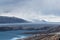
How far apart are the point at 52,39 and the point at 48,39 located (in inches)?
64.7

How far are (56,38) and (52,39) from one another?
0.78m

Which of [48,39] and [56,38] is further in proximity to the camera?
[48,39]

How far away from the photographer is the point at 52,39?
1126 inches

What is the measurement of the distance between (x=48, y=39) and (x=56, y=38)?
7.82 ft

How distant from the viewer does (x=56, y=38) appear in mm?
27984

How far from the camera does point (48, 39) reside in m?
30.2
